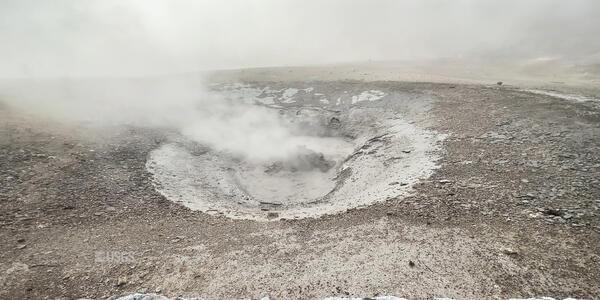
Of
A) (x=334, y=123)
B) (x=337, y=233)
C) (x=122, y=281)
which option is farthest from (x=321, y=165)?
(x=122, y=281)

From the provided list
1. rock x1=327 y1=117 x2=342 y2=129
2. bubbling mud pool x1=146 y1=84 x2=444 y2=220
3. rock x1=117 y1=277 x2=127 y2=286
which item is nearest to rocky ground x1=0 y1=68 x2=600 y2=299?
rock x1=117 y1=277 x2=127 y2=286

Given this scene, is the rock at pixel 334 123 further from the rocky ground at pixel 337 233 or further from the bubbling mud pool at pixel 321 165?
the rocky ground at pixel 337 233

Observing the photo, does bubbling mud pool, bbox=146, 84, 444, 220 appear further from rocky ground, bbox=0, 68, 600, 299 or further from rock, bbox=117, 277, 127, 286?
rock, bbox=117, 277, 127, 286

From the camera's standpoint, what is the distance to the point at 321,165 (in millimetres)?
10695

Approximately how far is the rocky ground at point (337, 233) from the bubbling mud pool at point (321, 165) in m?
0.54

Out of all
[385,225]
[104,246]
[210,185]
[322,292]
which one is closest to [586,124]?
[385,225]

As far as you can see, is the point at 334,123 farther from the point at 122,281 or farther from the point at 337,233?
the point at 122,281

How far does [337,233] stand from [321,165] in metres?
4.78

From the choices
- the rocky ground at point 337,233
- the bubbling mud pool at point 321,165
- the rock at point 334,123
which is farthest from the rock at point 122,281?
the rock at point 334,123

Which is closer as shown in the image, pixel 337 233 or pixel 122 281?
pixel 122 281

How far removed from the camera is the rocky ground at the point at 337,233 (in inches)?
186

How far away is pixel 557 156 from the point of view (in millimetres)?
7395

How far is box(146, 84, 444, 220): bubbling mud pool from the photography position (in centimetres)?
773

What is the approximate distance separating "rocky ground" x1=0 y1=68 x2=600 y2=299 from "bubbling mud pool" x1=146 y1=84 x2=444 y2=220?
54 cm
